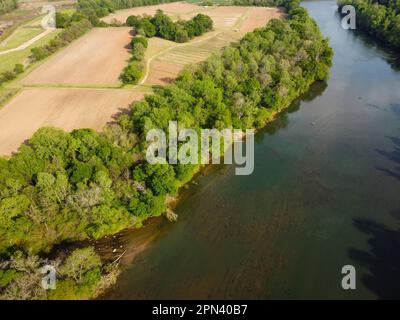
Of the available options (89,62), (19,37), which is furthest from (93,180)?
(19,37)

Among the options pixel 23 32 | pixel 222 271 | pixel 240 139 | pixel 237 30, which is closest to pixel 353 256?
pixel 222 271

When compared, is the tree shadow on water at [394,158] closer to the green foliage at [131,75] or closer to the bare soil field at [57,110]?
the bare soil field at [57,110]

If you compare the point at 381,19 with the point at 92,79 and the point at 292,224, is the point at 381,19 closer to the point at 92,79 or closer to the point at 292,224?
the point at 92,79

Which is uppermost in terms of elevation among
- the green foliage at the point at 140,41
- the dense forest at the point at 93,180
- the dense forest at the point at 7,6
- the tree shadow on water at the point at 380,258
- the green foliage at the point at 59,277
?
the dense forest at the point at 7,6

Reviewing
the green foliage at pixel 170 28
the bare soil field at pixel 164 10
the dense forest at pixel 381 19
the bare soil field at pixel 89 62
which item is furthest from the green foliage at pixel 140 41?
the dense forest at pixel 381 19

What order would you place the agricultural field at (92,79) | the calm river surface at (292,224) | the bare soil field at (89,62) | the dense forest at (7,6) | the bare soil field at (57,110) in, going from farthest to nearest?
1. the dense forest at (7,6)
2. the bare soil field at (89,62)
3. the agricultural field at (92,79)
4. the bare soil field at (57,110)
5. the calm river surface at (292,224)

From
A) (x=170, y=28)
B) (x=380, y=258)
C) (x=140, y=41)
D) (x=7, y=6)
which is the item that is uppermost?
(x=7, y=6)
